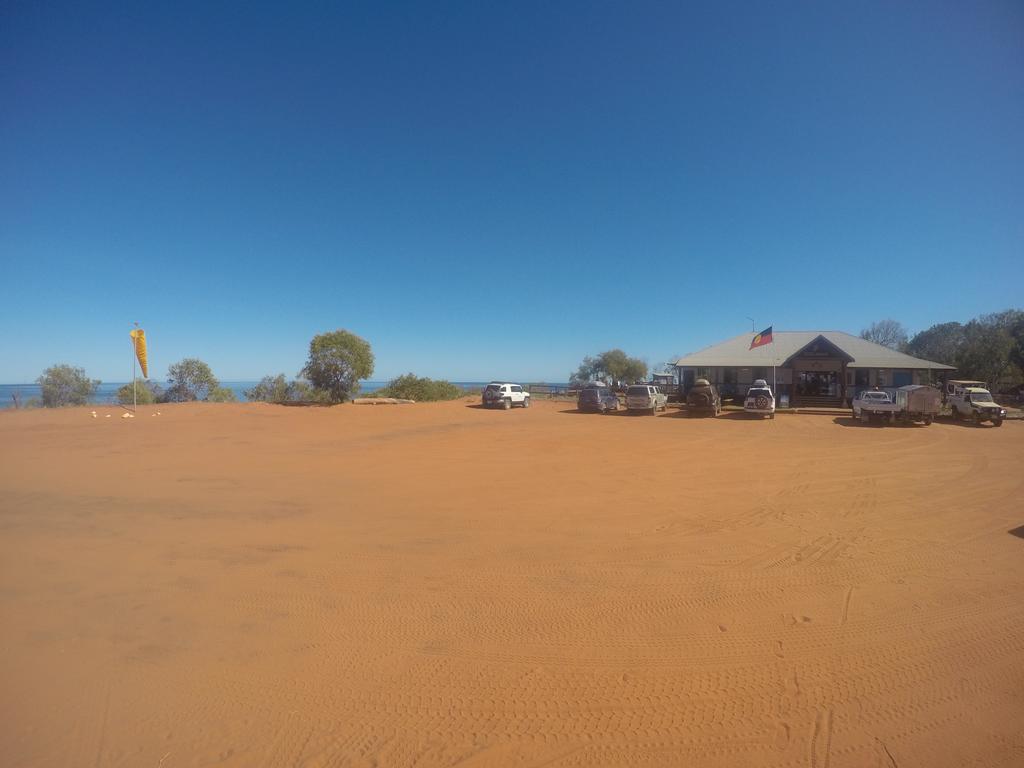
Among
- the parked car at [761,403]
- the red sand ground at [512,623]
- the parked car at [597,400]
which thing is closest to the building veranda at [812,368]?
the parked car at [761,403]

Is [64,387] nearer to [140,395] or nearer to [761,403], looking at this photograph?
[140,395]

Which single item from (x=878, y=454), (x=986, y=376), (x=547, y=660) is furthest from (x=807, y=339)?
(x=547, y=660)

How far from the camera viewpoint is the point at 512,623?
4582 mm

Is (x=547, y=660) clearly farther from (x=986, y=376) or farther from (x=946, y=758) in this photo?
(x=986, y=376)

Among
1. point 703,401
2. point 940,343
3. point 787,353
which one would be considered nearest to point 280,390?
point 703,401

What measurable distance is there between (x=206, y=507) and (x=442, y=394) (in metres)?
34.3

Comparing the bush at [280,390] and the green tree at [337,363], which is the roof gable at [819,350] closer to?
the green tree at [337,363]

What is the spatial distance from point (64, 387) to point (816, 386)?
53287mm

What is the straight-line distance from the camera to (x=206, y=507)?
8570 millimetres

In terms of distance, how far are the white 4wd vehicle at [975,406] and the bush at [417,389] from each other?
3368cm

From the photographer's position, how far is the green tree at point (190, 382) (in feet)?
119

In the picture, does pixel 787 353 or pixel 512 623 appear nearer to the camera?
pixel 512 623

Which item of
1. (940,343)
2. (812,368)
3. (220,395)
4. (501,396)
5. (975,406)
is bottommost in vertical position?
(975,406)

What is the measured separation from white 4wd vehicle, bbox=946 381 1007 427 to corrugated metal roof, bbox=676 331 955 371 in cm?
757
